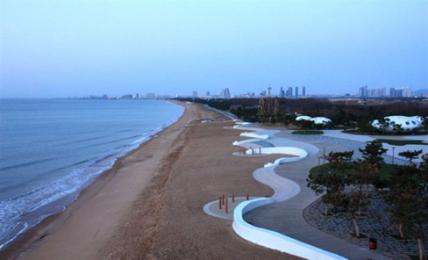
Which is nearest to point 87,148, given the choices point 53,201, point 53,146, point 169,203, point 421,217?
point 53,146

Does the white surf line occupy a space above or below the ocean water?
above

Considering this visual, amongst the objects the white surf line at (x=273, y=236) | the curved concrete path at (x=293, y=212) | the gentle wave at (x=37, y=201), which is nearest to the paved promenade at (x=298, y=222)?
the curved concrete path at (x=293, y=212)

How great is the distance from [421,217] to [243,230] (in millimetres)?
3712

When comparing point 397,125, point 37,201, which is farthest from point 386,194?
point 397,125

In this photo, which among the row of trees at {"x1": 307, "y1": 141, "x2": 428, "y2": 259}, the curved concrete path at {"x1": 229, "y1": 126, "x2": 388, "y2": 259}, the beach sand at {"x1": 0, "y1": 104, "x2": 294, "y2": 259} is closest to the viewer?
the row of trees at {"x1": 307, "y1": 141, "x2": 428, "y2": 259}

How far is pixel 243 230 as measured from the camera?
10.3 m

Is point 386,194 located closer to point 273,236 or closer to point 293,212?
point 293,212

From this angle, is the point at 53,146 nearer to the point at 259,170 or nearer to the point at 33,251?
the point at 259,170

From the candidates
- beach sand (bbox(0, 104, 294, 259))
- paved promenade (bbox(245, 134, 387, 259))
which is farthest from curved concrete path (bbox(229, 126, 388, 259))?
beach sand (bbox(0, 104, 294, 259))

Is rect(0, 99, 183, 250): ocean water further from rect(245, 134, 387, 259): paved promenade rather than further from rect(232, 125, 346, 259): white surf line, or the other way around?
rect(245, 134, 387, 259): paved promenade

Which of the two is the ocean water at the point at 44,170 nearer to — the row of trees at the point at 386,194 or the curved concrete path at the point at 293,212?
the curved concrete path at the point at 293,212

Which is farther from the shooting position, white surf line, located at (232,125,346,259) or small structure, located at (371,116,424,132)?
small structure, located at (371,116,424,132)

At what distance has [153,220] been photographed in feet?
44.2

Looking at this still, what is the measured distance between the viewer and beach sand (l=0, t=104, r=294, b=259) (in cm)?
1027
